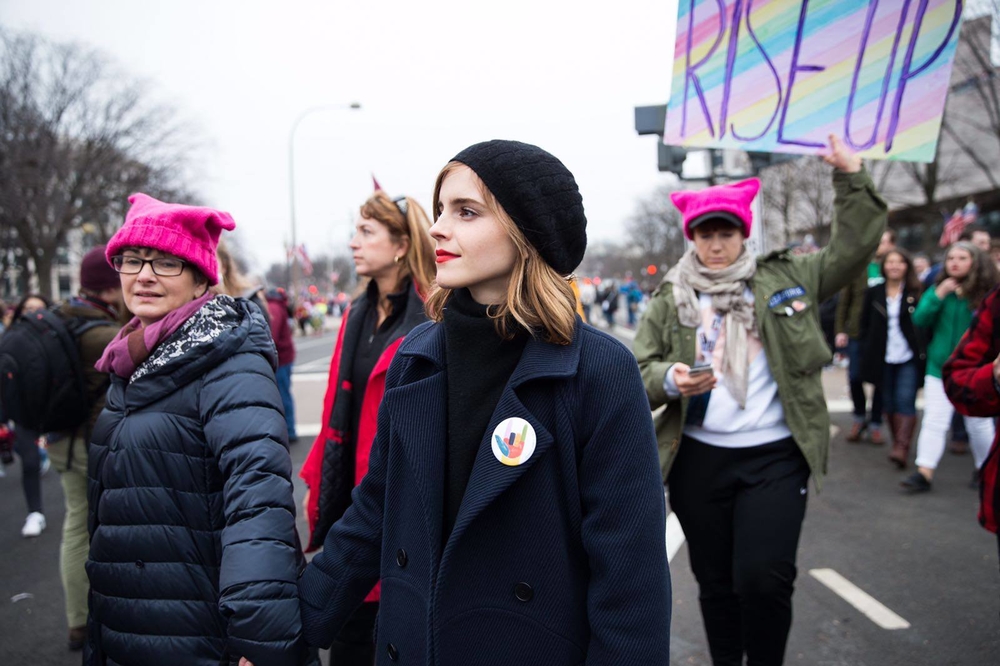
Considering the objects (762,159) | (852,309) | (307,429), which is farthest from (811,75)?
(307,429)

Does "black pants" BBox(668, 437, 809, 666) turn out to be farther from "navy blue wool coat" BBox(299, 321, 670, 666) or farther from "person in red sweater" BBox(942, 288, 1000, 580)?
"navy blue wool coat" BBox(299, 321, 670, 666)

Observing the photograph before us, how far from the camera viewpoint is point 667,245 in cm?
5347

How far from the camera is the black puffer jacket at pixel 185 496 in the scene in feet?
5.81

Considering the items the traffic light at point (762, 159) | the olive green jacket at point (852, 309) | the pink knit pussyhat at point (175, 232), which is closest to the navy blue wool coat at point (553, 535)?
the pink knit pussyhat at point (175, 232)

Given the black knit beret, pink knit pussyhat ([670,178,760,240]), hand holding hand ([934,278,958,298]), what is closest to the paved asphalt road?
hand holding hand ([934,278,958,298])

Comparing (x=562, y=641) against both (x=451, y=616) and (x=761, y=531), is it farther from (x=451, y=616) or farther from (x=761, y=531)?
(x=761, y=531)

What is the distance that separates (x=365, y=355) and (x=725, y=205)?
1.57m

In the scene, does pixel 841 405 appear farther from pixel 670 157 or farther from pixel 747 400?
pixel 747 400

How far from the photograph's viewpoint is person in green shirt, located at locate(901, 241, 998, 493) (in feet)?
17.7

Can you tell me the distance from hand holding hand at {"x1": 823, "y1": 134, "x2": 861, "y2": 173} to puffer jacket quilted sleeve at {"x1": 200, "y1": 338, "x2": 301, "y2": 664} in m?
2.20

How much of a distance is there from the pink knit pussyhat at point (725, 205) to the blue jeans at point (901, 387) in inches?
188

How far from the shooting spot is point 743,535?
2.71 m

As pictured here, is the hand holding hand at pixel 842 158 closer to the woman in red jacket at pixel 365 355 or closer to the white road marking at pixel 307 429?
the woman in red jacket at pixel 365 355

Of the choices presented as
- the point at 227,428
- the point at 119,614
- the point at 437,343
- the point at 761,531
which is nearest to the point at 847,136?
the point at 761,531
